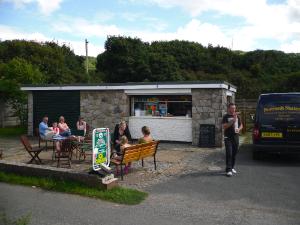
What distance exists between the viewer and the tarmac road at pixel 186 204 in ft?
21.7

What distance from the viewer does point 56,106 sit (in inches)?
762

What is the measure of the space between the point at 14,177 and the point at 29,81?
53.4 feet

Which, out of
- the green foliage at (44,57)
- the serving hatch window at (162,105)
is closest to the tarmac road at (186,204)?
the serving hatch window at (162,105)

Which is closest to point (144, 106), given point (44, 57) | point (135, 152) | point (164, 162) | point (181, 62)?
point (164, 162)

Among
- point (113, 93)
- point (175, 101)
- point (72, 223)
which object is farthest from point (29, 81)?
point (72, 223)

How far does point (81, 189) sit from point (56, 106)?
11629mm

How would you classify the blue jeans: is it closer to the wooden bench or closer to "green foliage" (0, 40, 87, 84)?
the wooden bench

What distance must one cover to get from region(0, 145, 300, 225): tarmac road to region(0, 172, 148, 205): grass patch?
0.22m

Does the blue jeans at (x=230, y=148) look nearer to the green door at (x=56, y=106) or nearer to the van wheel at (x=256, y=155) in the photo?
the van wheel at (x=256, y=155)

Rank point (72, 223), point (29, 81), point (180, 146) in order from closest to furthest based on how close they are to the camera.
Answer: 1. point (72, 223)
2. point (180, 146)
3. point (29, 81)

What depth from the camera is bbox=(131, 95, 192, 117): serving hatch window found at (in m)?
17.2

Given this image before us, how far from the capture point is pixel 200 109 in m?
16.3

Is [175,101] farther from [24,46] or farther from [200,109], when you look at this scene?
[24,46]

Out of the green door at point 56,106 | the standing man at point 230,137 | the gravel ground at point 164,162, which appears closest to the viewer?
the gravel ground at point 164,162
